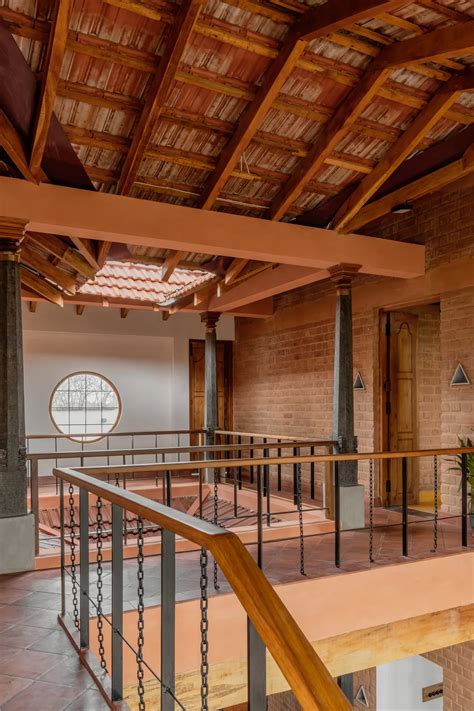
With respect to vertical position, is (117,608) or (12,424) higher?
(12,424)

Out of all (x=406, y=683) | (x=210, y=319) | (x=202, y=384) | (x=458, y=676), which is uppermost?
(x=210, y=319)

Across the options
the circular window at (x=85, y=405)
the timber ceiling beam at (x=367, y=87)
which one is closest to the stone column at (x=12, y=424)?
the timber ceiling beam at (x=367, y=87)

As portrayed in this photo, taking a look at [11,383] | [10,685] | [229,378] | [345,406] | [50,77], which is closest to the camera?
[10,685]

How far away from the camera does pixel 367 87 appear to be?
455cm

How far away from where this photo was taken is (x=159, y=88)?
4.17 meters

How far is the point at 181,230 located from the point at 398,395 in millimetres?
4128

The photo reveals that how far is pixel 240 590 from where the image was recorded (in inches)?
55.5

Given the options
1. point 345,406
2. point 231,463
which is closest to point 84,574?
point 231,463

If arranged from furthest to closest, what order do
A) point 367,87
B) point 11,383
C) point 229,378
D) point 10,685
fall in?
1. point 229,378
2. point 11,383
3. point 367,87
4. point 10,685

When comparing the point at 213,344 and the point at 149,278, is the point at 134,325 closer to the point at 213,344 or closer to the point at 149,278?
the point at 213,344

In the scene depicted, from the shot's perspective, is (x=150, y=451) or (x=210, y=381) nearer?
(x=150, y=451)

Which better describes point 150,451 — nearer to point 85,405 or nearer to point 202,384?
point 85,405

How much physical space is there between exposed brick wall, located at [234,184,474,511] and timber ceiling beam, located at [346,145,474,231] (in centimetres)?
85

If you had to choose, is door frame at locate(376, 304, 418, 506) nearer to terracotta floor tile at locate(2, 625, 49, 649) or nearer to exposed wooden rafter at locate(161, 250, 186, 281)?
exposed wooden rafter at locate(161, 250, 186, 281)
